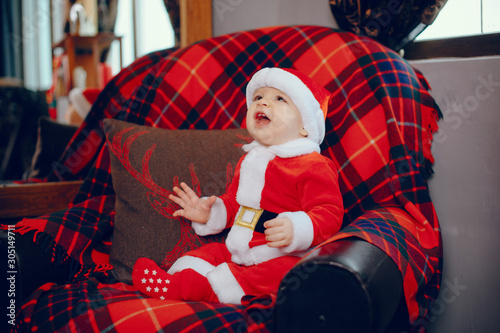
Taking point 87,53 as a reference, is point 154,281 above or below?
below

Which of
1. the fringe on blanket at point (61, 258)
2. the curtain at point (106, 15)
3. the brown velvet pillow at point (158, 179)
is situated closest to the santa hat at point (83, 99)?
the brown velvet pillow at point (158, 179)

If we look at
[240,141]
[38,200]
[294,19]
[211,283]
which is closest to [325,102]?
[240,141]

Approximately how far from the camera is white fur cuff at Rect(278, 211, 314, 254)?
792mm

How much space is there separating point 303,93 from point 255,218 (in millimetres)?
332

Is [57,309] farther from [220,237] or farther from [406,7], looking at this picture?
[406,7]

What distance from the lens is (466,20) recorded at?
1321mm

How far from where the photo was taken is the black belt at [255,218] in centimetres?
94

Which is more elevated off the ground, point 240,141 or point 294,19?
point 294,19

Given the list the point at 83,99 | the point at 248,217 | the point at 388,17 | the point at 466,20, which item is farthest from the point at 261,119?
the point at 83,99

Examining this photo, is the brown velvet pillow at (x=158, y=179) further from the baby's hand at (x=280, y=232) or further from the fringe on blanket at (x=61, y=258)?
the baby's hand at (x=280, y=232)

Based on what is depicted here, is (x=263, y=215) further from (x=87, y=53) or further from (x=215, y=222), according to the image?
(x=87, y=53)

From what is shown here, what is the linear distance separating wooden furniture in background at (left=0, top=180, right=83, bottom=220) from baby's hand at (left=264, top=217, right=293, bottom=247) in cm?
99

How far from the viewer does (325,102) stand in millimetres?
1047

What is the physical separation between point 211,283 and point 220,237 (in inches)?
7.3
